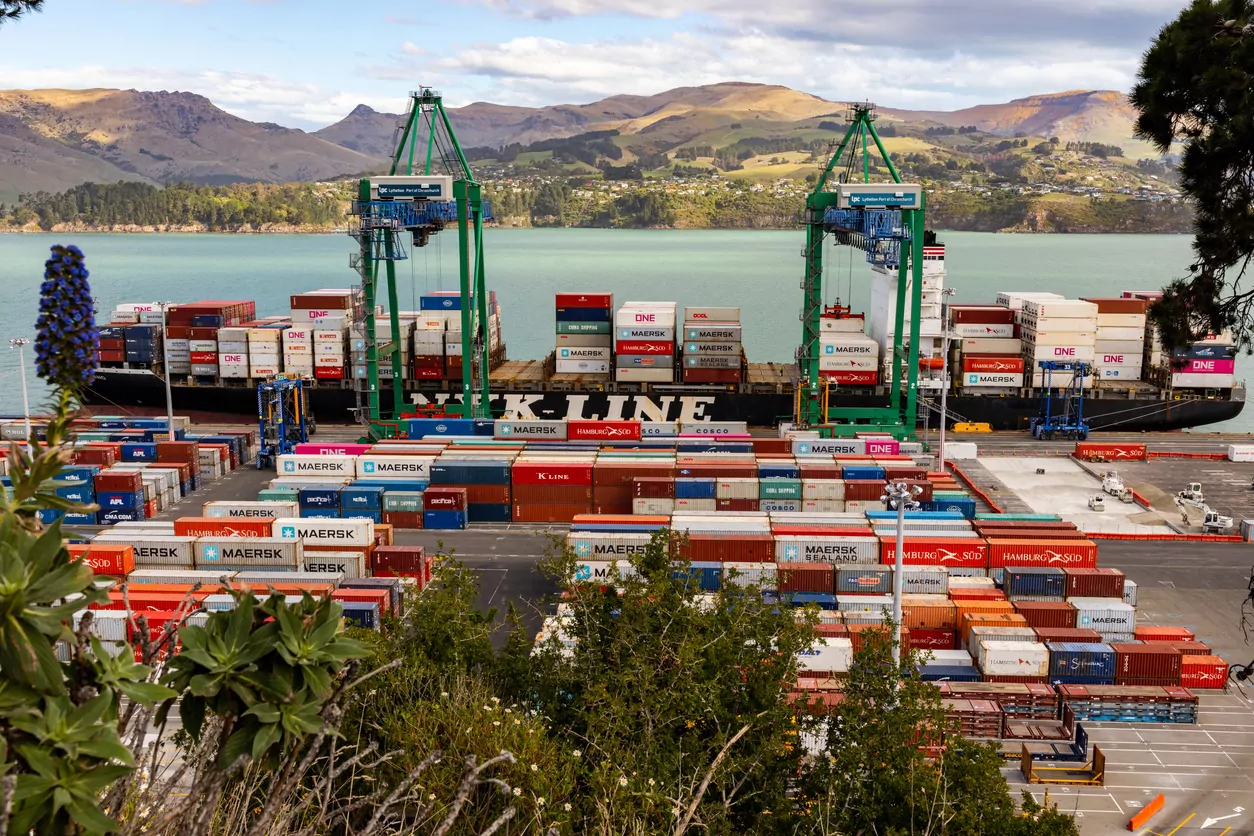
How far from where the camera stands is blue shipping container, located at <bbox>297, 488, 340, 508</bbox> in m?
40.8

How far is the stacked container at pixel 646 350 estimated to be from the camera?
2356 inches

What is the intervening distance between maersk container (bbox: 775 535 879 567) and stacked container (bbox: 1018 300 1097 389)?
3238 cm

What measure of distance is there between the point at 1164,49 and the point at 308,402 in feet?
182


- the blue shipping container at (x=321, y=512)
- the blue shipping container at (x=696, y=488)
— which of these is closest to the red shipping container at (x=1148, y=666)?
the blue shipping container at (x=696, y=488)

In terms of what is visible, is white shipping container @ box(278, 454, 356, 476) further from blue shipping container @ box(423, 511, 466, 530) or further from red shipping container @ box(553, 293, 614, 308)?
red shipping container @ box(553, 293, 614, 308)

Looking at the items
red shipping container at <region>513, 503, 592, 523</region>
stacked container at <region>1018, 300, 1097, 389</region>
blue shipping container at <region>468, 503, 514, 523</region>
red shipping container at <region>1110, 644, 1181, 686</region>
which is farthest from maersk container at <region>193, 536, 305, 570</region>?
stacked container at <region>1018, 300, 1097, 389</region>

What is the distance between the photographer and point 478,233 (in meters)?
54.9

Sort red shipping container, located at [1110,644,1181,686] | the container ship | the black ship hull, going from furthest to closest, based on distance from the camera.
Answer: the black ship hull
the container ship
red shipping container, located at [1110,644,1181,686]

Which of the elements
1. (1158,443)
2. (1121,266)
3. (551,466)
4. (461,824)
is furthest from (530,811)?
(1121,266)

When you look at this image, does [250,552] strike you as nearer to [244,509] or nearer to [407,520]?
[244,509]

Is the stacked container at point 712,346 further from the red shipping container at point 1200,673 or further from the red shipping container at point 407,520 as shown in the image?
the red shipping container at point 1200,673

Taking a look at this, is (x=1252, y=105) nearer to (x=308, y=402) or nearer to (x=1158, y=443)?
(x=1158, y=443)

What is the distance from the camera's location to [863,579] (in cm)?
3189

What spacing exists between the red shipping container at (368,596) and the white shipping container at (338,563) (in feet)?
12.2
